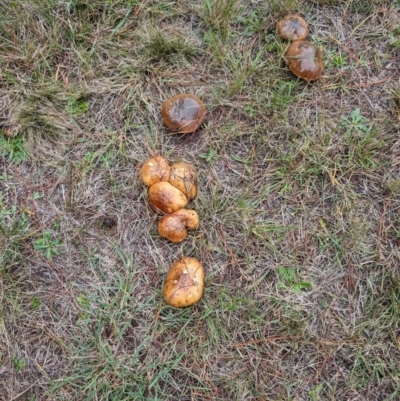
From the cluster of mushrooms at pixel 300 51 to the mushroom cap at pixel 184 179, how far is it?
3.60ft

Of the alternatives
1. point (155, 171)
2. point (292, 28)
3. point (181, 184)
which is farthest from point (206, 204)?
point (292, 28)

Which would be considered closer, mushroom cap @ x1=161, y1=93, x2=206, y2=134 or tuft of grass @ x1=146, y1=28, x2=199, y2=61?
mushroom cap @ x1=161, y1=93, x2=206, y2=134

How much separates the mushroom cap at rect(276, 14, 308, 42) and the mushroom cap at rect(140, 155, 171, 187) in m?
1.32

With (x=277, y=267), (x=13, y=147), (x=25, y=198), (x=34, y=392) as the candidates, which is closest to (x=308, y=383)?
(x=277, y=267)

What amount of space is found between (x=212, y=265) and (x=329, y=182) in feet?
3.38

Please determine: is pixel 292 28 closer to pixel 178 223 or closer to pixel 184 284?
pixel 178 223

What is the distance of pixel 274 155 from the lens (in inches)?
127

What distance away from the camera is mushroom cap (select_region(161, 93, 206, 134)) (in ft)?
10.1

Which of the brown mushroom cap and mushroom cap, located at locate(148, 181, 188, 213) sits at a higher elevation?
mushroom cap, located at locate(148, 181, 188, 213)

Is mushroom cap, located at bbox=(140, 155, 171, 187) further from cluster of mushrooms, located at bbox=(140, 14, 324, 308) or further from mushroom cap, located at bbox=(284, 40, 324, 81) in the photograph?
mushroom cap, located at bbox=(284, 40, 324, 81)

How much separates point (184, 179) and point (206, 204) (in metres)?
0.26

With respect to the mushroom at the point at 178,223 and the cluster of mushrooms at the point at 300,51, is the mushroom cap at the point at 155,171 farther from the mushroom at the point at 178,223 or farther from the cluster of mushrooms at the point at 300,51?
the cluster of mushrooms at the point at 300,51

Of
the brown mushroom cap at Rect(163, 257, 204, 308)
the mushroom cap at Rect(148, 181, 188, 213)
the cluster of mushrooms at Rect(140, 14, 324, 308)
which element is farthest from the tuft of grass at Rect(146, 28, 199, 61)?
the brown mushroom cap at Rect(163, 257, 204, 308)

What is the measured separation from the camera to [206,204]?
309 cm
